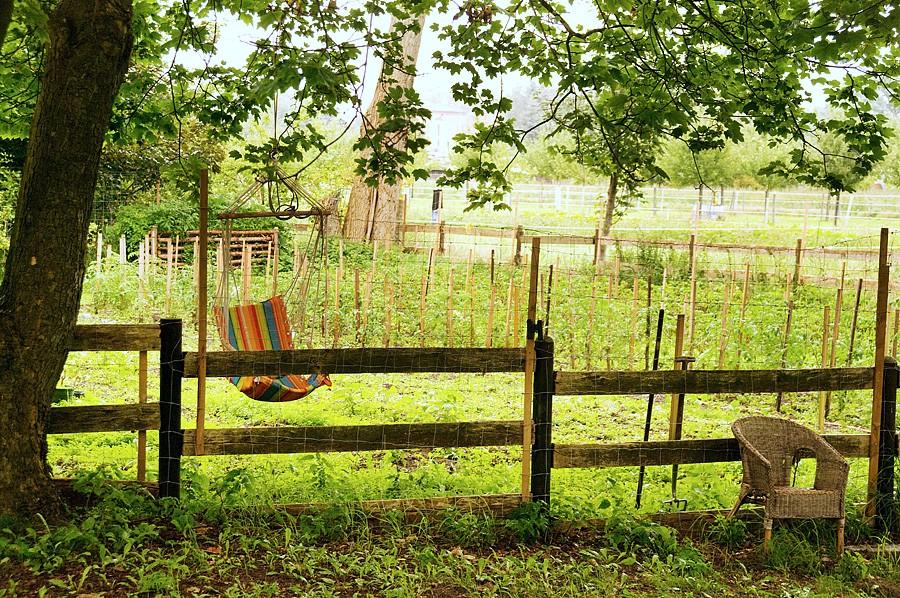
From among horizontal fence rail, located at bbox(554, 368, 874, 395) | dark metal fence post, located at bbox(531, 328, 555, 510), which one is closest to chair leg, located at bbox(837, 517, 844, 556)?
horizontal fence rail, located at bbox(554, 368, 874, 395)

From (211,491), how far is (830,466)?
3325mm

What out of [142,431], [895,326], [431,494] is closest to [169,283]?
[142,431]

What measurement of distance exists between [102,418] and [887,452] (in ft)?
13.9

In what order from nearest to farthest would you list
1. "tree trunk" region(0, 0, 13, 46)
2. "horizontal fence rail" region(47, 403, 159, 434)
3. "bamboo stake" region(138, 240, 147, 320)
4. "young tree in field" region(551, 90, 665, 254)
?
"tree trunk" region(0, 0, 13, 46) → "horizontal fence rail" region(47, 403, 159, 434) → "young tree in field" region(551, 90, 665, 254) → "bamboo stake" region(138, 240, 147, 320)

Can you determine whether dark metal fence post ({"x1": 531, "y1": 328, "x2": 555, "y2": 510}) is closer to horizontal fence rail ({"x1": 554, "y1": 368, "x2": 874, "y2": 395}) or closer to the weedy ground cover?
horizontal fence rail ({"x1": 554, "y1": 368, "x2": 874, "y2": 395})

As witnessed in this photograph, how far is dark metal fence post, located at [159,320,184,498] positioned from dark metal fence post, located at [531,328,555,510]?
1.82m

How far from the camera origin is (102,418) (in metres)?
4.22

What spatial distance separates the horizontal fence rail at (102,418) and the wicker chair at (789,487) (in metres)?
3.05

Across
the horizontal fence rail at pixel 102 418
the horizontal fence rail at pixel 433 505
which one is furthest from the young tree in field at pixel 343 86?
the horizontal fence rail at pixel 433 505

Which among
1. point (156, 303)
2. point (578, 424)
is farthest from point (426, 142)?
point (156, 303)

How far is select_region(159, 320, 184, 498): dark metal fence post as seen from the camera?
4.23 meters

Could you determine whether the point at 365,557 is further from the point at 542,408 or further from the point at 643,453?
the point at 643,453

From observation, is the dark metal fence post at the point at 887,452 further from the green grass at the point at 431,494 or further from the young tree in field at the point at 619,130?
the young tree in field at the point at 619,130

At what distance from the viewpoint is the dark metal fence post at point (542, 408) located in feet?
14.5
